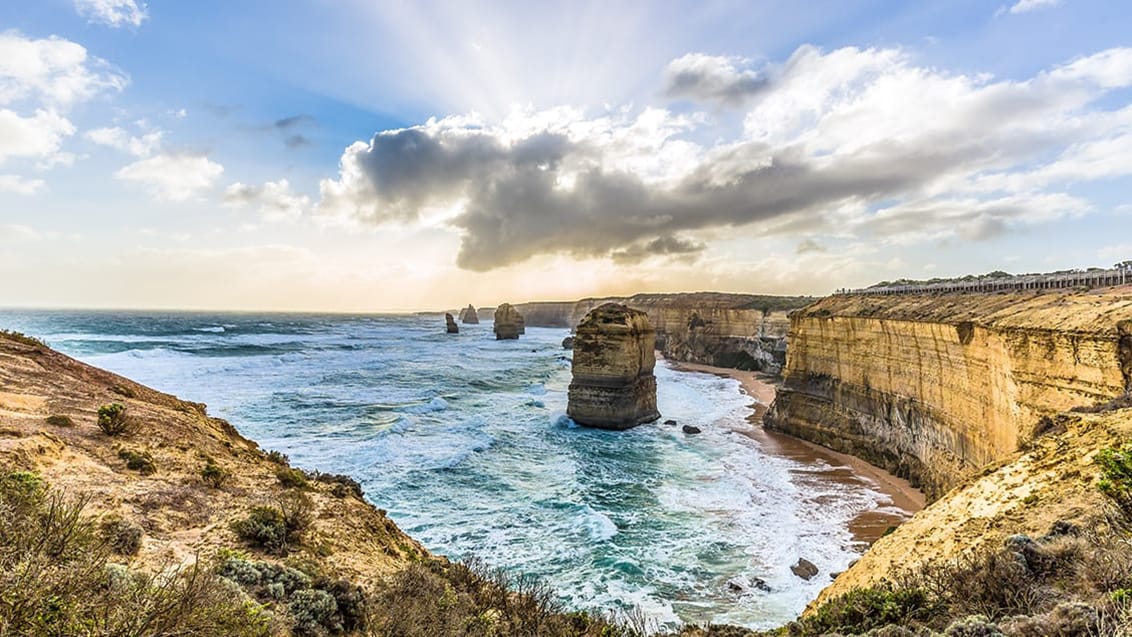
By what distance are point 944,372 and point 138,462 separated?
22625 mm

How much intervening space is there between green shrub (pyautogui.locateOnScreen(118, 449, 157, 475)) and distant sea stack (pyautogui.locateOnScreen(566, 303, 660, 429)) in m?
21.7

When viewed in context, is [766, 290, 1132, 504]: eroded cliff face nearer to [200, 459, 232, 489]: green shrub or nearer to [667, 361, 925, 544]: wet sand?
[667, 361, 925, 544]: wet sand

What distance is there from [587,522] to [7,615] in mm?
14483

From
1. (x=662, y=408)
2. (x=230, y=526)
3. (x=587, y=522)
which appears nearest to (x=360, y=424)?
(x=587, y=522)

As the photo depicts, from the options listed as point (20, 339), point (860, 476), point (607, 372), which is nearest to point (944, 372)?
point (860, 476)

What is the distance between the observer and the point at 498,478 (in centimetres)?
1959

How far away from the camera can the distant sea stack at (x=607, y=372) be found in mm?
27766

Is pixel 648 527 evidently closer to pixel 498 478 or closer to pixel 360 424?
pixel 498 478

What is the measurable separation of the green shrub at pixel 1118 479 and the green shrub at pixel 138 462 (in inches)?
521

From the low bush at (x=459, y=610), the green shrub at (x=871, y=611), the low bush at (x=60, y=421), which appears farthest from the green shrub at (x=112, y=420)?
the green shrub at (x=871, y=611)

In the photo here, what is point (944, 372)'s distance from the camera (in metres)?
17.8

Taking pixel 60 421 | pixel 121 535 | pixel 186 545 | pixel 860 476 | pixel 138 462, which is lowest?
pixel 860 476

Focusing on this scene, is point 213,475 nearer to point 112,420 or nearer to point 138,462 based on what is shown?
point 138,462

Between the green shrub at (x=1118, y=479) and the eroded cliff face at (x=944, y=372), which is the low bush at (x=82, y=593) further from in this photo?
the eroded cliff face at (x=944, y=372)
